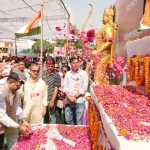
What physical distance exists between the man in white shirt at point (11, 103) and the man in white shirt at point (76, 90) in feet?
4.64

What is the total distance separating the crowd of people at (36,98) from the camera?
3176mm

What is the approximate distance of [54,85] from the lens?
15.9ft

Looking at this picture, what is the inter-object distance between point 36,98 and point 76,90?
0.86 m

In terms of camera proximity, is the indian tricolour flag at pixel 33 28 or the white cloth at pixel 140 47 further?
the indian tricolour flag at pixel 33 28

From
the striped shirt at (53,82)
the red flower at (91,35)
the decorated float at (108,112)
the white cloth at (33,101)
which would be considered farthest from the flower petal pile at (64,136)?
the red flower at (91,35)

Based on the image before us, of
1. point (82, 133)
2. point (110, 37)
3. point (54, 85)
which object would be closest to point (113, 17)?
point (110, 37)

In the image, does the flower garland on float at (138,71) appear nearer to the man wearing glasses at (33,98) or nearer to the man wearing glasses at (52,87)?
the man wearing glasses at (33,98)

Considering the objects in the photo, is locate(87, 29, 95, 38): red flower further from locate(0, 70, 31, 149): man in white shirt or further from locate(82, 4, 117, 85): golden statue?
locate(0, 70, 31, 149): man in white shirt

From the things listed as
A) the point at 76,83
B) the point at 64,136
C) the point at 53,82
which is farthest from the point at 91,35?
the point at 64,136

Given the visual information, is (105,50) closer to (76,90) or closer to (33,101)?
(76,90)

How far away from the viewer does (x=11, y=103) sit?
339 cm

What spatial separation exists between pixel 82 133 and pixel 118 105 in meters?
1.67

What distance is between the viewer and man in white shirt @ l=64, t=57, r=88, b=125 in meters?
4.77

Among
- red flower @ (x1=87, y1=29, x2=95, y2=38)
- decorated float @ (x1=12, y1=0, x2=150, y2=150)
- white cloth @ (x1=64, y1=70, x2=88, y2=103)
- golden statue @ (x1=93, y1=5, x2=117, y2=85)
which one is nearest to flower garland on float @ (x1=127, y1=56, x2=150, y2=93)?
decorated float @ (x1=12, y1=0, x2=150, y2=150)
